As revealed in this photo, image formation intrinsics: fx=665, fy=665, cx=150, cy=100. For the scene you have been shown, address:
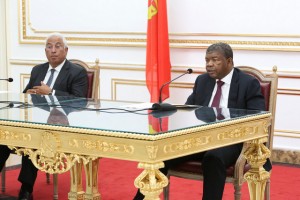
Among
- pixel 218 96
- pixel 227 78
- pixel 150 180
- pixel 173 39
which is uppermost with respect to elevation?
pixel 173 39

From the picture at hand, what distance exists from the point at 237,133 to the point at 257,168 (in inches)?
16.5

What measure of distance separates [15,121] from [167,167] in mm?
1046

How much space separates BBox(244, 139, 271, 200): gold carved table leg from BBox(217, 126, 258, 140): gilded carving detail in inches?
5.7

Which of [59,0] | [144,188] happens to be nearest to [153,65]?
[59,0]

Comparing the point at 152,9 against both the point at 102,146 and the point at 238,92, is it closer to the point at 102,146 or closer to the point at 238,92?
the point at 238,92

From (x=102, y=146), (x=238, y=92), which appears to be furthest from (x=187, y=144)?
(x=238, y=92)

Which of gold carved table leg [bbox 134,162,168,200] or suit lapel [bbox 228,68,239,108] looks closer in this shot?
gold carved table leg [bbox 134,162,168,200]

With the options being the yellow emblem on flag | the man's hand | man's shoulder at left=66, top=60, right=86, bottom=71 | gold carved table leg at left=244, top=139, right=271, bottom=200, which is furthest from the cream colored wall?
gold carved table leg at left=244, top=139, right=271, bottom=200

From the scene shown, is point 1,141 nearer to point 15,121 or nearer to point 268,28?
point 15,121

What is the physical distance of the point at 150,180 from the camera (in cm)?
297

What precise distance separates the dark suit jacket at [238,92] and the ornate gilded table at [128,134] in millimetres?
353

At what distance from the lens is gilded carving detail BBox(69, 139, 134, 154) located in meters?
3.05

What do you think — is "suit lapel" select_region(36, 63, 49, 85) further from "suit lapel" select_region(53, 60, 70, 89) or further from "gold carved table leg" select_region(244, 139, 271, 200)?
"gold carved table leg" select_region(244, 139, 271, 200)

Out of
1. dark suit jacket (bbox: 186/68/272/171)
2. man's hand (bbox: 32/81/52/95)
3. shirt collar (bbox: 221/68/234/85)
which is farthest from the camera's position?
man's hand (bbox: 32/81/52/95)
